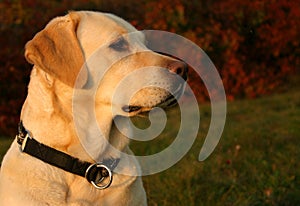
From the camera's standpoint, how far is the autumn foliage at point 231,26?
42.8ft

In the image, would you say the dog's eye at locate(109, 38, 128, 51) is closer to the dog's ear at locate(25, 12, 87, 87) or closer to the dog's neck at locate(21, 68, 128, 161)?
the dog's ear at locate(25, 12, 87, 87)

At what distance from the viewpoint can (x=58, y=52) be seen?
3234 mm

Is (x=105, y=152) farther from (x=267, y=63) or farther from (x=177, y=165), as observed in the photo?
(x=267, y=63)

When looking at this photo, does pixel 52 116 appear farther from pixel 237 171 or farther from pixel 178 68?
pixel 237 171

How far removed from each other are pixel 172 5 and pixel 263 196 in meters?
9.15

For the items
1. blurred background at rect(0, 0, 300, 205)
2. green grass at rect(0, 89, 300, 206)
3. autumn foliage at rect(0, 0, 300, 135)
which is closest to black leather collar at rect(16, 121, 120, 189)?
green grass at rect(0, 89, 300, 206)

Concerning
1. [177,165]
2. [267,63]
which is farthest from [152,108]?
[267,63]

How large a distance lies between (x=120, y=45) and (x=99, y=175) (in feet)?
2.48

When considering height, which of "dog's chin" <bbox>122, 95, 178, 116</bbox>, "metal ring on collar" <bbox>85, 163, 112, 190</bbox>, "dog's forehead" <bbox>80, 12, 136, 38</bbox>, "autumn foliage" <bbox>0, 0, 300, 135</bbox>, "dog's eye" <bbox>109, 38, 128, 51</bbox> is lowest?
"autumn foliage" <bbox>0, 0, 300, 135</bbox>

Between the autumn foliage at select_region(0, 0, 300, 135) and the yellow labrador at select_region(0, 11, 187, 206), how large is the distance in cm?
912

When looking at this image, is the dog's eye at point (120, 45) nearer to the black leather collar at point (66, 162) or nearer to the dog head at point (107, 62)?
the dog head at point (107, 62)

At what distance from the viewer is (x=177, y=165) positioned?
547cm

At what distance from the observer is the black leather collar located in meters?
3.28

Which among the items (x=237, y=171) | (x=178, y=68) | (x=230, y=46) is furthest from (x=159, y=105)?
(x=230, y=46)
